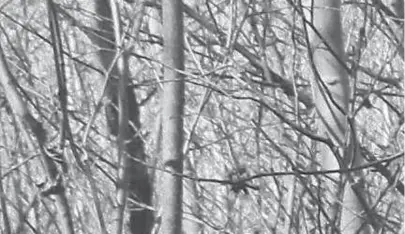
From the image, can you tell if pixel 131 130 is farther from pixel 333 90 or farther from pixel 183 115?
pixel 183 115

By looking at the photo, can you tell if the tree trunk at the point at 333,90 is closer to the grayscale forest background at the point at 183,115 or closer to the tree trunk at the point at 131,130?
the grayscale forest background at the point at 183,115

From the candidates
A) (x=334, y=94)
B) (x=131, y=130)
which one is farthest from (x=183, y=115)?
(x=131, y=130)

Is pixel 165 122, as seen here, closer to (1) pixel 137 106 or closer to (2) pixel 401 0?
(1) pixel 137 106

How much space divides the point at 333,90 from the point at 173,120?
39.7 inches

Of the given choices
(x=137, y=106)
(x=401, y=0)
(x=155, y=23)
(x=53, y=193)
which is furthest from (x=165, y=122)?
(x=155, y=23)

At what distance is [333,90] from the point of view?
15.7 feet

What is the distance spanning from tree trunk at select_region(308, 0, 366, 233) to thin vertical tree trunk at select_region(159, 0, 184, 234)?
78 cm

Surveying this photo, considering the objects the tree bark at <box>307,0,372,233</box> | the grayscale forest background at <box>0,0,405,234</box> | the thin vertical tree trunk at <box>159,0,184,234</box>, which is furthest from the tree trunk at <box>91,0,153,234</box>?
the thin vertical tree trunk at <box>159,0,184,234</box>

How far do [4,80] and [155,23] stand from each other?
242 centimetres

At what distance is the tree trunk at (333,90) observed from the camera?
4.68m

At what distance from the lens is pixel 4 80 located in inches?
184

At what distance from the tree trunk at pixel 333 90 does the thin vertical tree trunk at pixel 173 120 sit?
776 mm

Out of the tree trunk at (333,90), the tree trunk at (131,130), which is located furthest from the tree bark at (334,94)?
the tree trunk at (131,130)

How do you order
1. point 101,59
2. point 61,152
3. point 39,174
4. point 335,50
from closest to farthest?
point 61,152
point 335,50
point 101,59
point 39,174
